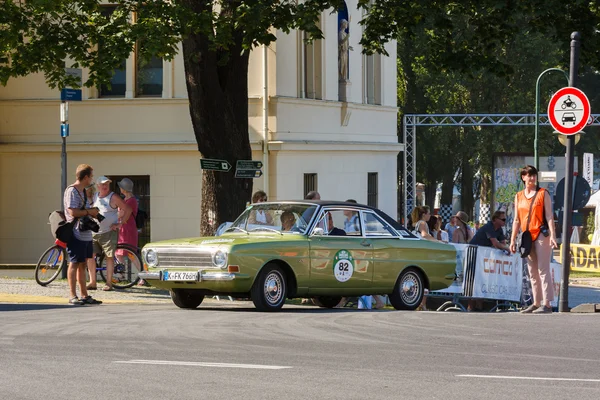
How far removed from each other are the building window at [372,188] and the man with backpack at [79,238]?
2093cm

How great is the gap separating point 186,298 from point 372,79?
22566 mm

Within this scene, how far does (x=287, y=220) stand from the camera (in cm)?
1838

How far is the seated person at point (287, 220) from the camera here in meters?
18.2

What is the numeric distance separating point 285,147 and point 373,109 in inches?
260

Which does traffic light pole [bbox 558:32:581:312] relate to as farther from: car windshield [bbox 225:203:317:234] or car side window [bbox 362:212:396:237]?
car windshield [bbox 225:203:317:234]

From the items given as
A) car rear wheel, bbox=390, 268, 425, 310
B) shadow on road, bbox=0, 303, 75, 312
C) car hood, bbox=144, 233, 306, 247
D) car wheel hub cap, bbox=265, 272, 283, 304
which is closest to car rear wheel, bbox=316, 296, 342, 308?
car rear wheel, bbox=390, 268, 425, 310

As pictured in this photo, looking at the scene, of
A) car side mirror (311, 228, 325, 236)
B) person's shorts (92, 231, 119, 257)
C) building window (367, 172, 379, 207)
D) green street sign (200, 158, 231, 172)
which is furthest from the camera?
building window (367, 172, 379, 207)

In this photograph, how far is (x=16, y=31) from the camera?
2138 cm

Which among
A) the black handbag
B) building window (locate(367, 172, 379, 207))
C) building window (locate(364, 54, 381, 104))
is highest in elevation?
building window (locate(364, 54, 381, 104))

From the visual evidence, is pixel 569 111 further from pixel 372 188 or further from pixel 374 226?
pixel 372 188

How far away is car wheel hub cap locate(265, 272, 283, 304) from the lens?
687 inches

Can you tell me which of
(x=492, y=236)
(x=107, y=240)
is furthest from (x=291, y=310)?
(x=492, y=236)

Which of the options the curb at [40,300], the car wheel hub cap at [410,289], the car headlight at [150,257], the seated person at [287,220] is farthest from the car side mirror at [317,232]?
the curb at [40,300]

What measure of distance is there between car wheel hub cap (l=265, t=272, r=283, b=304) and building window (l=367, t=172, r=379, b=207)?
71.2 feet
